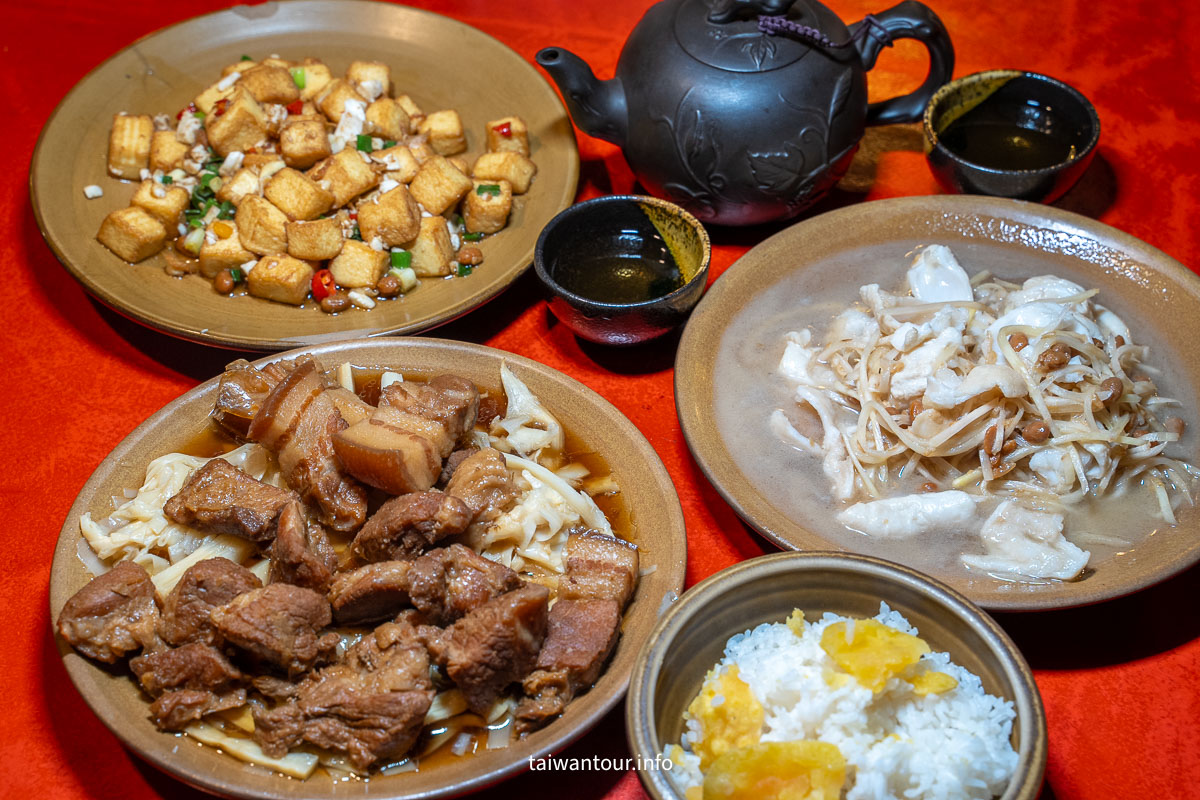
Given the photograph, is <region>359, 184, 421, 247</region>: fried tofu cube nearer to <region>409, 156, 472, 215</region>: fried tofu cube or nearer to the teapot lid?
<region>409, 156, 472, 215</region>: fried tofu cube

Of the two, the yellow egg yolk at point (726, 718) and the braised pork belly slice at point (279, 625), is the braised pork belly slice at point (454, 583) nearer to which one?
the braised pork belly slice at point (279, 625)

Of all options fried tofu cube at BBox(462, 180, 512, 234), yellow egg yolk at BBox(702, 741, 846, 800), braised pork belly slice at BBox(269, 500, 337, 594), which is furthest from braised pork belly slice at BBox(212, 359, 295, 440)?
yellow egg yolk at BBox(702, 741, 846, 800)

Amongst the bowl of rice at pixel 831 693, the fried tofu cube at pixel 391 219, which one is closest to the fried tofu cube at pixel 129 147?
the fried tofu cube at pixel 391 219

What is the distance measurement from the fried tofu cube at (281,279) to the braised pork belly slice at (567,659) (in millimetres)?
1486

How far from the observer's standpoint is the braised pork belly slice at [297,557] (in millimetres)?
1992

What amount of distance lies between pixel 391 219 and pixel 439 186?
231 mm

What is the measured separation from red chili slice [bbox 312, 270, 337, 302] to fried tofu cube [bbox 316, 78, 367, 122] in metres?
0.80

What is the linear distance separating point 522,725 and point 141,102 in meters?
2.94

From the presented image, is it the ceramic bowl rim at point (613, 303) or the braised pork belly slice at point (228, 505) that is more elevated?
the ceramic bowl rim at point (613, 303)

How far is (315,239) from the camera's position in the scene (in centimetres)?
295

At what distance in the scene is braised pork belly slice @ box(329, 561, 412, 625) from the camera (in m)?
1.92

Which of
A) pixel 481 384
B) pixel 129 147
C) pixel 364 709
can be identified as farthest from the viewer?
pixel 129 147

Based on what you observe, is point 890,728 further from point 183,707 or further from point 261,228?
point 261,228

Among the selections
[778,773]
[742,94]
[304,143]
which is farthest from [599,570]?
[304,143]
